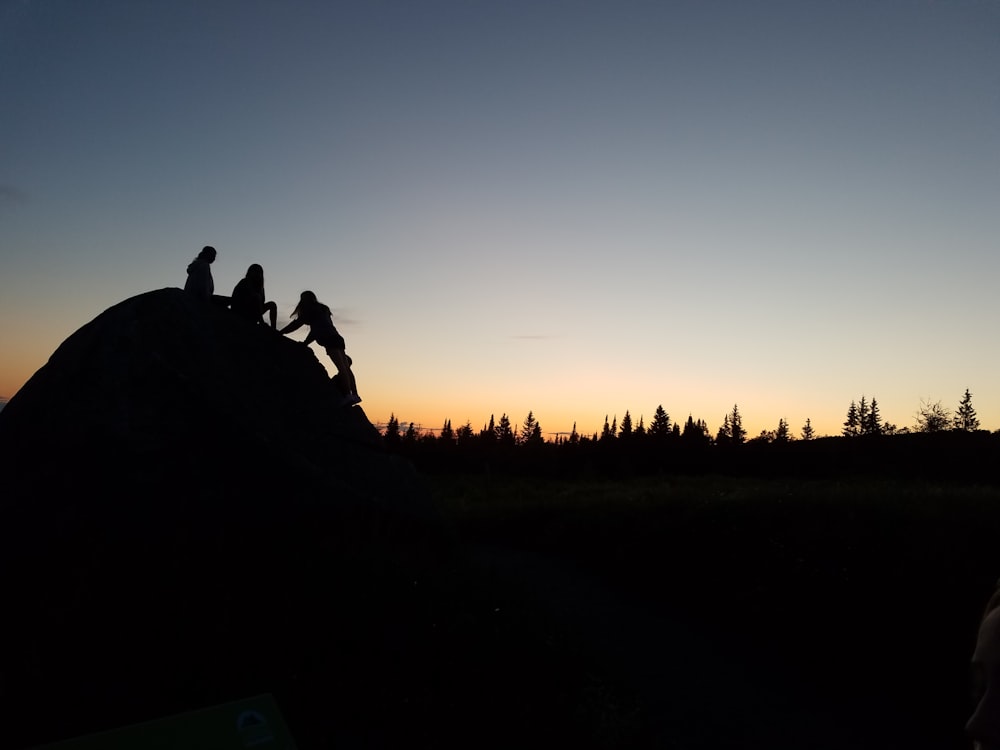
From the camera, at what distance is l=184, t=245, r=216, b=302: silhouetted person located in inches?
429

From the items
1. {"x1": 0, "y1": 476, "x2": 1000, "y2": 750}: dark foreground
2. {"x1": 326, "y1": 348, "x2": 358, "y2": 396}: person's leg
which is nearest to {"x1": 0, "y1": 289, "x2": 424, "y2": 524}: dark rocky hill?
{"x1": 0, "y1": 476, "x2": 1000, "y2": 750}: dark foreground

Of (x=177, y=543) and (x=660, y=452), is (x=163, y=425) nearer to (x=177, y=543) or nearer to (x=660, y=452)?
(x=177, y=543)

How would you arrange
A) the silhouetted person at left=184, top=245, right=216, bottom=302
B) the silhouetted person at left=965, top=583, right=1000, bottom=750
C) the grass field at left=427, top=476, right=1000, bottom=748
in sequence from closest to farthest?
the silhouetted person at left=965, top=583, right=1000, bottom=750 → the grass field at left=427, top=476, right=1000, bottom=748 → the silhouetted person at left=184, top=245, right=216, bottom=302

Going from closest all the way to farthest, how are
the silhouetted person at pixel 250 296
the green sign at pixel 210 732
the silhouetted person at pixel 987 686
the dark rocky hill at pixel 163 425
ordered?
the silhouetted person at pixel 987 686, the green sign at pixel 210 732, the dark rocky hill at pixel 163 425, the silhouetted person at pixel 250 296

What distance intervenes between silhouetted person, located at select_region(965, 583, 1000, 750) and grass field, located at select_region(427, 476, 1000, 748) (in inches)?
255

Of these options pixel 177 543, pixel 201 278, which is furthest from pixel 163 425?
pixel 201 278

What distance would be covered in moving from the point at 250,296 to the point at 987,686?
12117 millimetres

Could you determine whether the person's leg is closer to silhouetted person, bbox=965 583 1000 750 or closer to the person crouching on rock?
the person crouching on rock

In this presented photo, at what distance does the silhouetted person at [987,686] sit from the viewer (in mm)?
989

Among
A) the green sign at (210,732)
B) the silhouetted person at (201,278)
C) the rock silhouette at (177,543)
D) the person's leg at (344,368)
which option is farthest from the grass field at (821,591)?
the silhouetted person at (201,278)

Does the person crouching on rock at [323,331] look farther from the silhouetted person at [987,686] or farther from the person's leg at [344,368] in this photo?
the silhouetted person at [987,686]

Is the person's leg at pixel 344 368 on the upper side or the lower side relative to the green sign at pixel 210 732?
upper

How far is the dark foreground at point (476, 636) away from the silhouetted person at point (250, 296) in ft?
16.4

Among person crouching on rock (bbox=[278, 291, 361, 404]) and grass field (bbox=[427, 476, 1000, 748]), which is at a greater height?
person crouching on rock (bbox=[278, 291, 361, 404])
